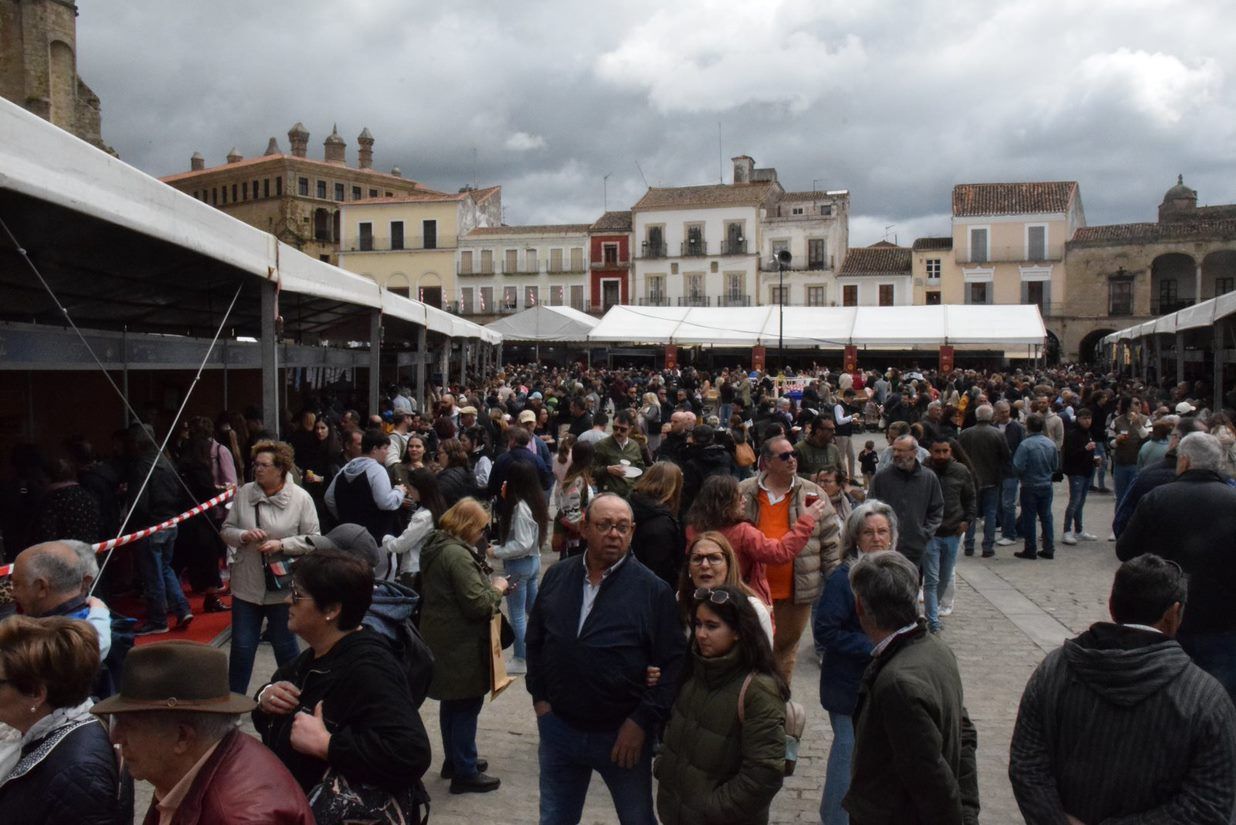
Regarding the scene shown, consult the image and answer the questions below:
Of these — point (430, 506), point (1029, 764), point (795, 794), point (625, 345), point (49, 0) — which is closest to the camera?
point (1029, 764)

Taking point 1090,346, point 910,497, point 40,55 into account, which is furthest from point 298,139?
point 910,497

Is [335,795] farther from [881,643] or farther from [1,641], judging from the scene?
[881,643]

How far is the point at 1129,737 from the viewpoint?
2.46 metres

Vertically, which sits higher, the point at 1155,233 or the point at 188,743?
the point at 1155,233

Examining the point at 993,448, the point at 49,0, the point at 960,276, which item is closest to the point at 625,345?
the point at 960,276

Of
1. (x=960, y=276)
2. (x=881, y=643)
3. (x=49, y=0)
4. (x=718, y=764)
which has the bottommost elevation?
(x=718, y=764)

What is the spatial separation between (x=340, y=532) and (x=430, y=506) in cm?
169

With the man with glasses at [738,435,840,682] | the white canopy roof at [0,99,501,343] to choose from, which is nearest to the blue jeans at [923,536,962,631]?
the man with glasses at [738,435,840,682]

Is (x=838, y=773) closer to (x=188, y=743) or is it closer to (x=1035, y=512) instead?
(x=188, y=743)

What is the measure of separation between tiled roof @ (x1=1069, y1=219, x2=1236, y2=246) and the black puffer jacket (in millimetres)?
51757

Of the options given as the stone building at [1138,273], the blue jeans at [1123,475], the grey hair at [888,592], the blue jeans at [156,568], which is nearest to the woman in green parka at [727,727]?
the grey hair at [888,592]

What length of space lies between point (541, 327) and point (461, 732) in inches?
882

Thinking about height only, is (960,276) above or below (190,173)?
below

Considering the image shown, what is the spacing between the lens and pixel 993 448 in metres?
9.40
